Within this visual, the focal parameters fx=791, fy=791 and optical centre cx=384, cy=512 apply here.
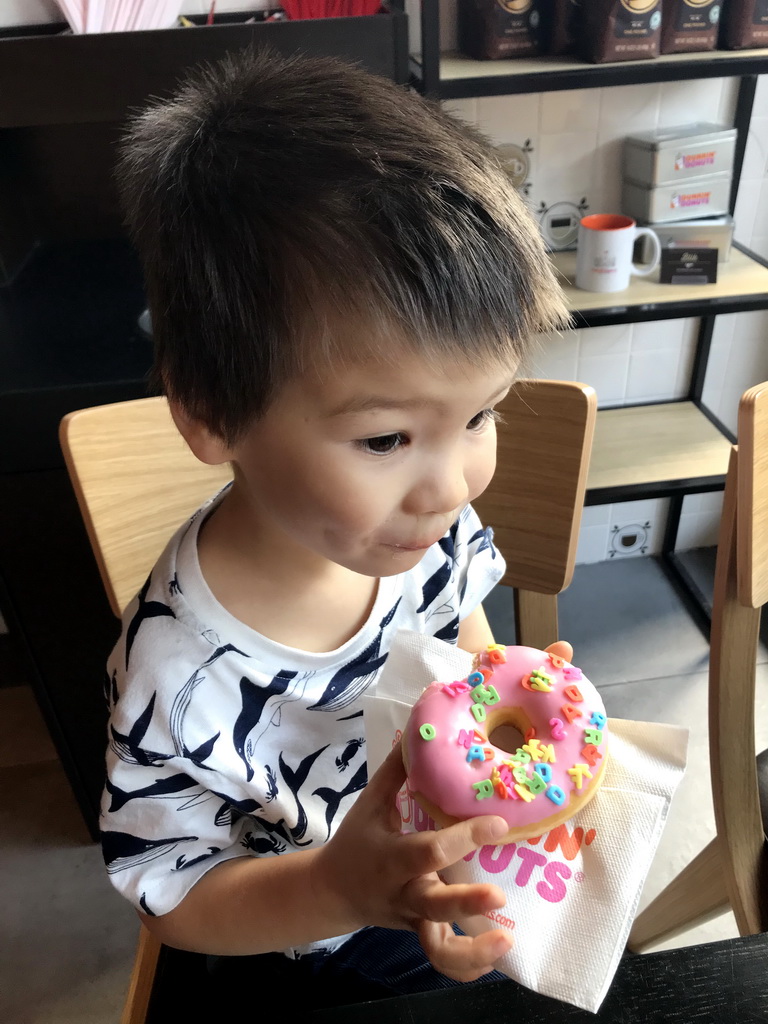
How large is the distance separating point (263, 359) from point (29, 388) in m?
0.77

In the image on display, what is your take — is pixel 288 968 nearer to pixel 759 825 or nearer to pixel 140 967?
pixel 140 967

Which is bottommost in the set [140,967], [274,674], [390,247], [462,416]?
[140,967]

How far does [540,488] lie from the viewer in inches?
38.2

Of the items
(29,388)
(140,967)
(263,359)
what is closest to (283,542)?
(263,359)

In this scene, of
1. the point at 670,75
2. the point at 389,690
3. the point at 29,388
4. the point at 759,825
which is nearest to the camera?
the point at 389,690

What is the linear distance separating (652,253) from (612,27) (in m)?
0.45

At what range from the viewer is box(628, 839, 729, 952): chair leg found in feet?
3.40

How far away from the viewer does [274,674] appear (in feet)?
2.34

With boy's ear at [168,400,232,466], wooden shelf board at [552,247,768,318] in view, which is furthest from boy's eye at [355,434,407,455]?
wooden shelf board at [552,247,768,318]

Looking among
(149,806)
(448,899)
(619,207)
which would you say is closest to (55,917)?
(149,806)

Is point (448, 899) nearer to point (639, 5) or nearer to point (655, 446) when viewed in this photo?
point (639, 5)

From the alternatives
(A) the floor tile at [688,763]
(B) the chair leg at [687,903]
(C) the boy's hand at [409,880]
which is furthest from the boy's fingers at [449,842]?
(A) the floor tile at [688,763]

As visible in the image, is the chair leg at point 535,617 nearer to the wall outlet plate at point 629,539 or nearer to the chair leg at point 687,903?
the chair leg at point 687,903

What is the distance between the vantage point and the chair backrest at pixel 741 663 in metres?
0.84
